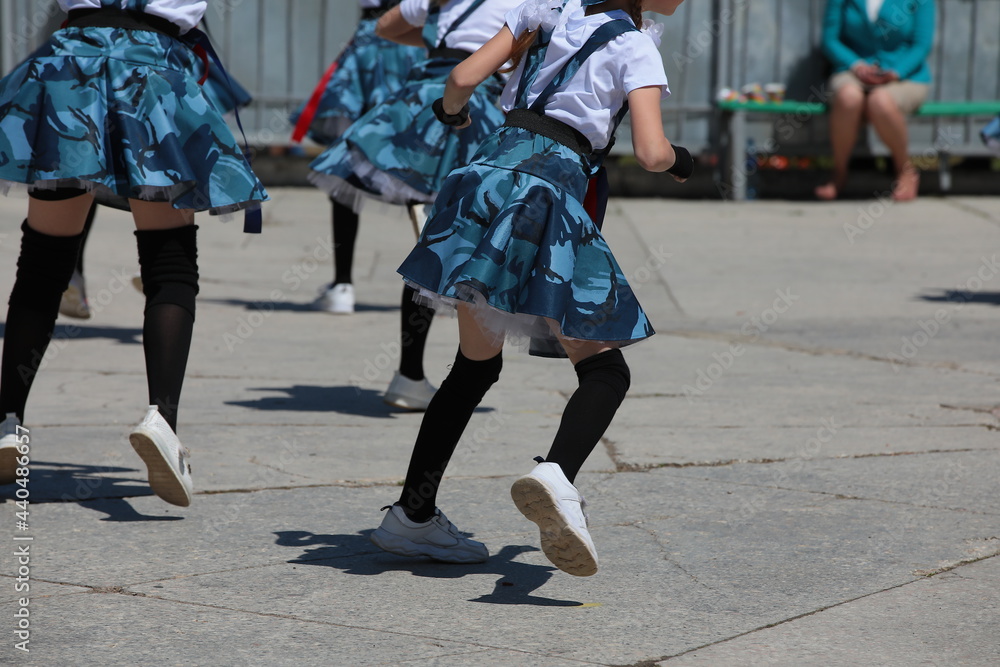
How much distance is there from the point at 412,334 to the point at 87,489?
126 centimetres

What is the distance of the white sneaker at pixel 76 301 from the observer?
5397 millimetres

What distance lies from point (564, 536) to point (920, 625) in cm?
69

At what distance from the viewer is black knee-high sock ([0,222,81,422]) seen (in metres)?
3.16

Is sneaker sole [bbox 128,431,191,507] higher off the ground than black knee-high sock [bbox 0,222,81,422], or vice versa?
black knee-high sock [bbox 0,222,81,422]

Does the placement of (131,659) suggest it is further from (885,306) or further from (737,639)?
(885,306)

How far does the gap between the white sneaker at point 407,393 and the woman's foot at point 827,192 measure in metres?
6.72

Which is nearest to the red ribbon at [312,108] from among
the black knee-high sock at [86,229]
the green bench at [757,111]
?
the black knee-high sock at [86,229]

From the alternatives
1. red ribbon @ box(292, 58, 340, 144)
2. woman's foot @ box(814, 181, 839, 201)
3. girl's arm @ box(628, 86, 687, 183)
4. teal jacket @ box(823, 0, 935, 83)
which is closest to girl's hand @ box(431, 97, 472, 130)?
girl's arm @ box(628, 86, 687, 183)

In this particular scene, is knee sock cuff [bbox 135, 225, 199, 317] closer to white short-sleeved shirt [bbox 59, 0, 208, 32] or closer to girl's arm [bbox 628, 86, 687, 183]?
white short-sleeved shirt [bbox 59, 0, 208, 32]

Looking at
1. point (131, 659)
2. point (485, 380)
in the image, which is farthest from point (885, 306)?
point (131, 659)

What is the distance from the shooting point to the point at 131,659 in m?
2.19

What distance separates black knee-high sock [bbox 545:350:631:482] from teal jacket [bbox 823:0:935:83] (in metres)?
7.94

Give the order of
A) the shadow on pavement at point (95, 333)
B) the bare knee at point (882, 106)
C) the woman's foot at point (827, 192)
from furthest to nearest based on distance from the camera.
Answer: the woman's foot at point (827, 192) → the bare knee at point (882, 106) → the shadow on pavement at point (95, 333)

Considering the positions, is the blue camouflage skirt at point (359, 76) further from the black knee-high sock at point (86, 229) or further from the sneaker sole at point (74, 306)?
the sneaker sole at point (74, 306)
